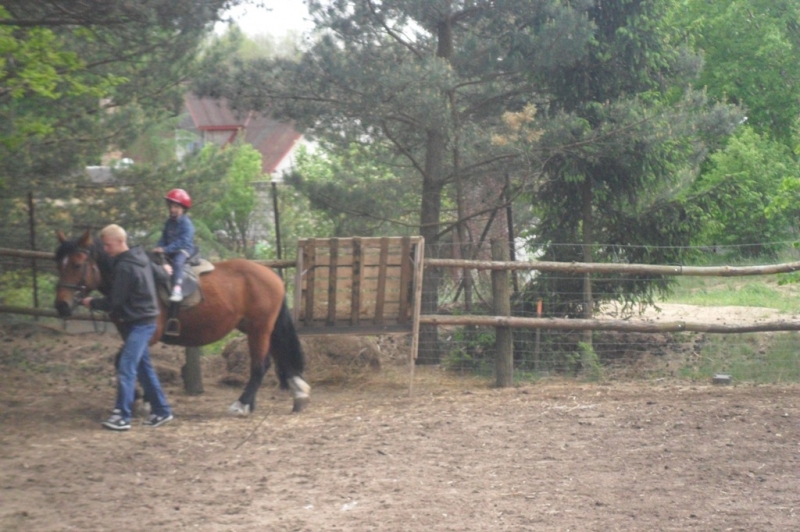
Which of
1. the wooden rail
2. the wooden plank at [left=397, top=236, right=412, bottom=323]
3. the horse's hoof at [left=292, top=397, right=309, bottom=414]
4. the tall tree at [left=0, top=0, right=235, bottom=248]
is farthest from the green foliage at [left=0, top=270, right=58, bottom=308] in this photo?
the wooden rail

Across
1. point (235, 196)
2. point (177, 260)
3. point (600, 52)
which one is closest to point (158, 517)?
point (177, 260)

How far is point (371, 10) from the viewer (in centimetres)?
1092

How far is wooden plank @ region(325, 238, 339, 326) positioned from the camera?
8.75m

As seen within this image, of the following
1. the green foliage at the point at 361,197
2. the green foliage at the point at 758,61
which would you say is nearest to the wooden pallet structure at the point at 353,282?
the green foliage at the point at 361,197

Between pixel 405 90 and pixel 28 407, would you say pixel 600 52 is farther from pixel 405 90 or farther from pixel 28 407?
pixel 28 407

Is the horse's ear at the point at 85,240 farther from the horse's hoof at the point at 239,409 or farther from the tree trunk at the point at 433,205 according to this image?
the tree trunk at the point at 433,205

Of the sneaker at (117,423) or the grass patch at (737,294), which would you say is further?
the grass patch at (737,294)

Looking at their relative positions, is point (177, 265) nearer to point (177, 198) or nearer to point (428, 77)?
point (177, 198)

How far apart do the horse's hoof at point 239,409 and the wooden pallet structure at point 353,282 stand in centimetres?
113

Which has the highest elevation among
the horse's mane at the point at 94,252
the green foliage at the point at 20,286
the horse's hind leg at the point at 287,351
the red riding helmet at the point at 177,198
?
the red riding helmet at the point at 177,198

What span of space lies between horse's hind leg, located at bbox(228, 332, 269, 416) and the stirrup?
29.8 inches

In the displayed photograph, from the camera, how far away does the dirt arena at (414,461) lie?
5.03 metres

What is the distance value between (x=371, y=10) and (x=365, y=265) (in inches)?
148

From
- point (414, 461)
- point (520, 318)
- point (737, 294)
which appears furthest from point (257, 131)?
point (414, 461)
